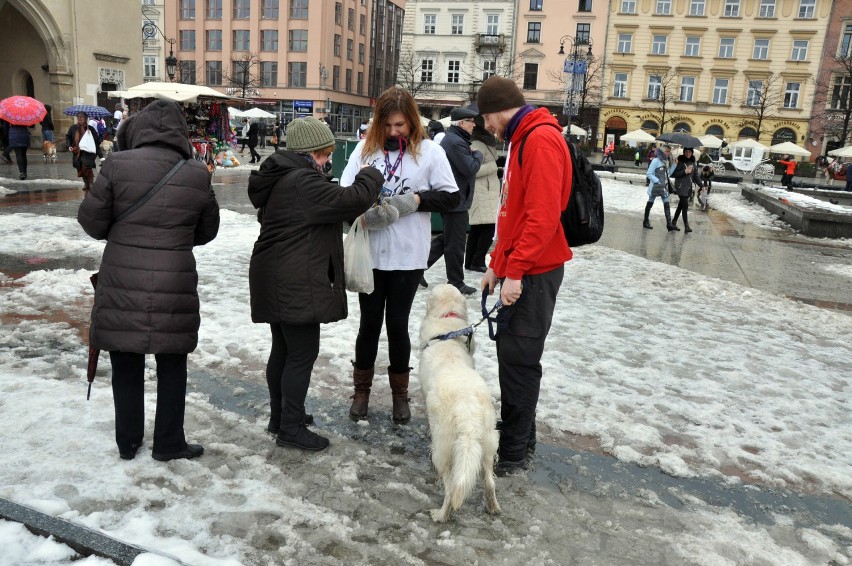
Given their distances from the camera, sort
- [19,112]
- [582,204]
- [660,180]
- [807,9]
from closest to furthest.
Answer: [582,204] → [660,180] → [19,112] → [807,9]

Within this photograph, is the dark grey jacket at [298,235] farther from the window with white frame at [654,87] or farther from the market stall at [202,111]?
the window with white frame at [654,87]

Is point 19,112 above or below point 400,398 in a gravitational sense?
A: above

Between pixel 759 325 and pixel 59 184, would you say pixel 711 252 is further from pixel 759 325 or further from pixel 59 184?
pixel 59 184

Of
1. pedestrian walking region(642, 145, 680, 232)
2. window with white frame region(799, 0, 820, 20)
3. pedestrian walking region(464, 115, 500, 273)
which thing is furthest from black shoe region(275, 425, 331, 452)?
window with white frame region(799, 0, 820, 20)

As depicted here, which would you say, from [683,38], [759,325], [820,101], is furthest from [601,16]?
[759,325]

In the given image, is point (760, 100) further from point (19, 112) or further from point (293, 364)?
point (293, 364)

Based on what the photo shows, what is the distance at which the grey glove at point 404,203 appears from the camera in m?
3.63

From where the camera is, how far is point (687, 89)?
177 feet

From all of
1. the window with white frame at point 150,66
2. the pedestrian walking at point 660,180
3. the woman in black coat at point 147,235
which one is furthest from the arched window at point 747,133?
the window with white frame at point 150,66

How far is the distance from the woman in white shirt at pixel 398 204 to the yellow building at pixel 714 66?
177 feet

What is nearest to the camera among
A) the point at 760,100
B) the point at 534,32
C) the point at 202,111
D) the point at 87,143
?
the point at 87,143

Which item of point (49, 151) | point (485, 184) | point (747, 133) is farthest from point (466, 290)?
point (747, 133)

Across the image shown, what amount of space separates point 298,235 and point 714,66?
192 ft

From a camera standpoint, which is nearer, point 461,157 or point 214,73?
point 461,157
